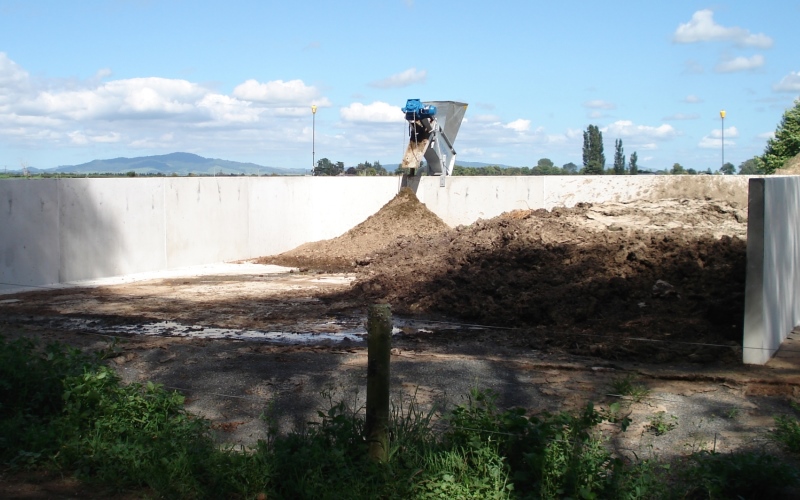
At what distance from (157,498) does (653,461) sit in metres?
2.89

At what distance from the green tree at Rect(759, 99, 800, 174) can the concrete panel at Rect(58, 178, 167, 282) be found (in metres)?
25.2

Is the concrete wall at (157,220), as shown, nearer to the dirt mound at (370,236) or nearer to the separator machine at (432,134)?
the dirt mound at (370,236)

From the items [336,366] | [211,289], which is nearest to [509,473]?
[336,366]

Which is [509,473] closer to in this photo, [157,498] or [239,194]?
[157,498]

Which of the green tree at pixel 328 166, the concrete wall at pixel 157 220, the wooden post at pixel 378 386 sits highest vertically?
the green tree at pixel 328 166

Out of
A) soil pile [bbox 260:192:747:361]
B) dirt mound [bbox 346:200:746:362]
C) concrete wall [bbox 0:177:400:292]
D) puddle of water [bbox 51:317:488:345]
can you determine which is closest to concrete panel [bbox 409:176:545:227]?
concrete wall [bbox 0:177:400:292]

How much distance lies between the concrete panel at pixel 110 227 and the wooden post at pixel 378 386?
10794 mm

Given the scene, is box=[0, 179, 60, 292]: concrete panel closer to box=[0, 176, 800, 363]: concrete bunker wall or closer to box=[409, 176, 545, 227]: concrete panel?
box=[0, 176, 800, 363]: concrete bunker wall

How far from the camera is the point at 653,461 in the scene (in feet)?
15.5

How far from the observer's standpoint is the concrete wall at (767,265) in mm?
7395

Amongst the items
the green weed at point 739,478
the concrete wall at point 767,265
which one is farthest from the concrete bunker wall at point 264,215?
the green weed at point 739,478

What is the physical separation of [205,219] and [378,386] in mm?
13157

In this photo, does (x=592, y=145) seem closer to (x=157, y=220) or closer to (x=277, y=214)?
(x=277, y=214)

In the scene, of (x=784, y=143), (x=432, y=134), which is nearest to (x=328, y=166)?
(x=432, y=134)
